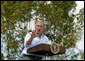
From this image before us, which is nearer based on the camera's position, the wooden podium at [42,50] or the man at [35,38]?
the wooden podium at [42,50]

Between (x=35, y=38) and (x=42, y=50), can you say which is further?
(x=35, y=38)

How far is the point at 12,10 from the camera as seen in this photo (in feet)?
35.3

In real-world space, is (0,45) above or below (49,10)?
below

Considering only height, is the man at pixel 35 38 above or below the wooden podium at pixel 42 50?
above

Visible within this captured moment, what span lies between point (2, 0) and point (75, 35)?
2.42 m

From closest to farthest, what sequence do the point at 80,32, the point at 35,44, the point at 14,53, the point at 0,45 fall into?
the point at 35,44 → the point at 0,45 → the point at 14,53 → the point at 80,32

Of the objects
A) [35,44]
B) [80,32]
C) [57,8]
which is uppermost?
[57,8]

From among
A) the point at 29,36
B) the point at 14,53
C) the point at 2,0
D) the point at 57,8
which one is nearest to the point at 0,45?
the point at 14,53

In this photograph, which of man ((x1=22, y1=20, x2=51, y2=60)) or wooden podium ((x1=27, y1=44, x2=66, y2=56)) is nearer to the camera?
wooden podium ((x1=27, y1=44, x2=66, y2=56))

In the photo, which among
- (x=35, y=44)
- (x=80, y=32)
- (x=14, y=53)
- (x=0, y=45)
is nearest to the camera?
(x=35, y=44)

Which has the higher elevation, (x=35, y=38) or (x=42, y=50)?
(x=35, y=38)

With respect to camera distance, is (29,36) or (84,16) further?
(84,16)

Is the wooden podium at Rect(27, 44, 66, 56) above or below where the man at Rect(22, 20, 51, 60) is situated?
below

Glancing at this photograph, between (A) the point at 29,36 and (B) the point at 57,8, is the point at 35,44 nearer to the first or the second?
(A) the point at 29,36
